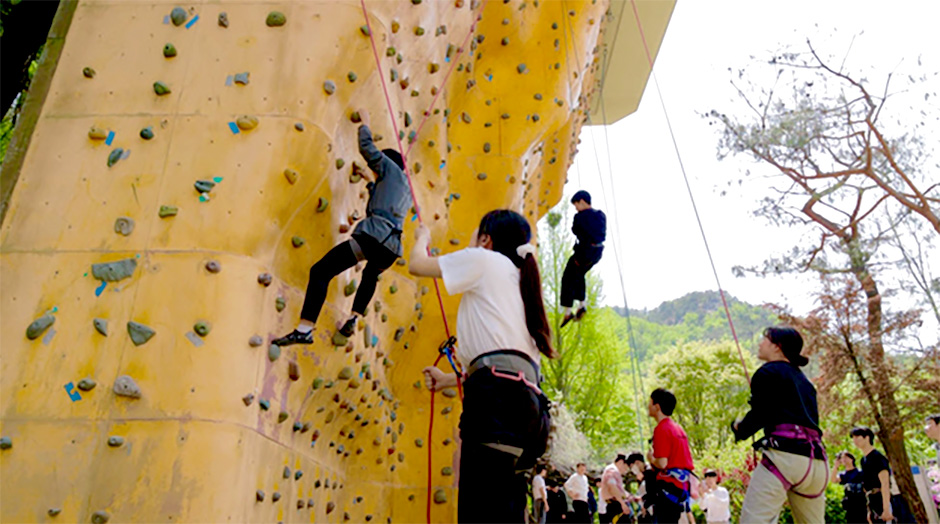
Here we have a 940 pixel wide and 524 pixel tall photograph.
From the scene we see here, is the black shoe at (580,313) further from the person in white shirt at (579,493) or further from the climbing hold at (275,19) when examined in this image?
the person in white shirt at (579,493)

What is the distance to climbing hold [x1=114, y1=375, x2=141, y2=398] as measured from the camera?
281cm

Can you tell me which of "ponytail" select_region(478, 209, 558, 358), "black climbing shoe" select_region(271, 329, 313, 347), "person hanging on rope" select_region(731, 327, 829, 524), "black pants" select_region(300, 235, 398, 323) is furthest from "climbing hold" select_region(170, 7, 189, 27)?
"person hanging on rope" select_region(731, 327, 829, 524)

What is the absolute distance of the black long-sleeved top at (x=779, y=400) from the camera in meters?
2.88

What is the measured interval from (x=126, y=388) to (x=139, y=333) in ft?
0.75

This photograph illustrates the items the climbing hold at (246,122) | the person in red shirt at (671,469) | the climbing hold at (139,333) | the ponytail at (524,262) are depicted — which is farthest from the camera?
the person in red shirt at (671,469)

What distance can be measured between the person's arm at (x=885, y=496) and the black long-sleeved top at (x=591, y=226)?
2.98m

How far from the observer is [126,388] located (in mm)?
2812

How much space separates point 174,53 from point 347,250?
1.30 m

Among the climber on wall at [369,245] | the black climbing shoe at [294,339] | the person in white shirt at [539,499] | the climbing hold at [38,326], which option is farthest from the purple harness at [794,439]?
the person in white shirt at [539,499]

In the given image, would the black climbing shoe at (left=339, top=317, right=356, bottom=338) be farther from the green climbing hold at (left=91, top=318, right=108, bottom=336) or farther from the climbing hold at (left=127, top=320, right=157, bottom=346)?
the green climbing hold at (left=91, top=318, right=108, bottom=336)

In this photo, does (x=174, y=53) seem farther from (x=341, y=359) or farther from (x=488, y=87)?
(x=488, y=87)

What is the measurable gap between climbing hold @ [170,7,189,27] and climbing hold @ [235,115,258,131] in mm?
659

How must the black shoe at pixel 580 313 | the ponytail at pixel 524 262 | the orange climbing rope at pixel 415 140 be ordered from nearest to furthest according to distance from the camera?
the ponytail at pixel 524 262 < the orange climbing rope at pixel 415 140 < the black shoe at pixel 580 313

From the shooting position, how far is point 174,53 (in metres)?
3.43
